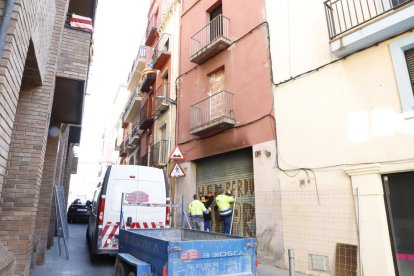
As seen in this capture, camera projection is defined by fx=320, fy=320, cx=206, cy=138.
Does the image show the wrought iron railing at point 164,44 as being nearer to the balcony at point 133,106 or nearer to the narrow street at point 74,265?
the balcony at point 133,106

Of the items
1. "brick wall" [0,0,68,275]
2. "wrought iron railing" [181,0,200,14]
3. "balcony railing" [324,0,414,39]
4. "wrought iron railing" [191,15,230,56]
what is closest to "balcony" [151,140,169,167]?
"wrought iron railing" [191,15,230,56]

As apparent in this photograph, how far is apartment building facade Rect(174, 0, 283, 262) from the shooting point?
9.39m

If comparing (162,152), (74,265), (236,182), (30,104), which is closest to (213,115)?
(236,182)

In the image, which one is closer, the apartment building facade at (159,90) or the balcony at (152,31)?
the apartment building facade at (159,90)

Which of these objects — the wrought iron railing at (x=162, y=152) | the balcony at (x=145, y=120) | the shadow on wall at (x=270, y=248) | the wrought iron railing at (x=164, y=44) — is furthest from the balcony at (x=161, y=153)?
the shadow on wall at (x=270, y=248)

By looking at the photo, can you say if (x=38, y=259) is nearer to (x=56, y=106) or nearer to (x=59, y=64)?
(x=56, y=106)

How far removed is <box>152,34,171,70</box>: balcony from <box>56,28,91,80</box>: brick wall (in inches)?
402

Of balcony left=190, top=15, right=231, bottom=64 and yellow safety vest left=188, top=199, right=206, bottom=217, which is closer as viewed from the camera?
yellow safety vest left=188, top=199, right=206, bottom=217

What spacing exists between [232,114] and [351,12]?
4811 millimetres

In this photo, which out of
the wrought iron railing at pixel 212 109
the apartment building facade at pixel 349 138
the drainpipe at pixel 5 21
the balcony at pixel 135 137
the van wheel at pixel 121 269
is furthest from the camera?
the balcony at pixel 135 137

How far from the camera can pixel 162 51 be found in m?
17.2

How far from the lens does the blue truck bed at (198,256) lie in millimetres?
3842

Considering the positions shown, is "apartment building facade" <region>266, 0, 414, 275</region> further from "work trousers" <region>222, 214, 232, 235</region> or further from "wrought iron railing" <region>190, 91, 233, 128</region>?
"wrought iron railing" <region>190, 91, 233, 128</region>

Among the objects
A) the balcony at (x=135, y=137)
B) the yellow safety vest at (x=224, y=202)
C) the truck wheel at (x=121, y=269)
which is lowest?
the truck wheel at (x=121, y=269)
